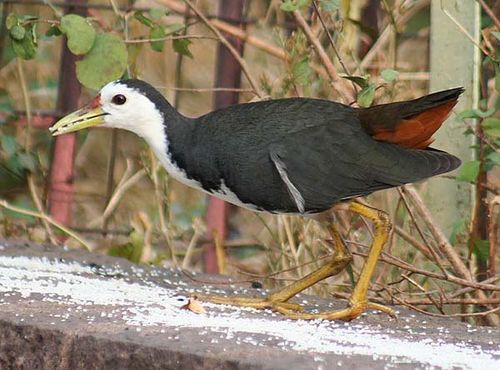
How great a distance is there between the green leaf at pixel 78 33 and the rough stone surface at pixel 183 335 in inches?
33.3

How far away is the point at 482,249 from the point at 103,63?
1429 millimetres

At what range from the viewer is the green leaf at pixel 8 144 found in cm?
572

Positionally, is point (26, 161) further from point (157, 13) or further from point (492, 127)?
point (492, 127)

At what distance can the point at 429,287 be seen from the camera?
4758 millimetres

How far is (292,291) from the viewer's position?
3.69 metres

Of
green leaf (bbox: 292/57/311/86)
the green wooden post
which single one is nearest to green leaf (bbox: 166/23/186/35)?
green leaf (bbox: 292/57/311/86)

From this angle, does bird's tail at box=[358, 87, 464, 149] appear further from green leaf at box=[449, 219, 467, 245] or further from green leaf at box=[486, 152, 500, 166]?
green leaf at box=[449, 219, 467, 245]

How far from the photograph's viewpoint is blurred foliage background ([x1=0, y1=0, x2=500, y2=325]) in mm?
4219

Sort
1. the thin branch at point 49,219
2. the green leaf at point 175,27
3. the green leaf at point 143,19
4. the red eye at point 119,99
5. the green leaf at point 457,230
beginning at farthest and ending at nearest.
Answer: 1. the thin branch at point 49,219
2. the green leaf at point 175,27
3. the green leaf at point 143,19
4. the green leaf at point 457,230
5. the red eye at point 119,99

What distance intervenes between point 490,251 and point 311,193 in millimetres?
877

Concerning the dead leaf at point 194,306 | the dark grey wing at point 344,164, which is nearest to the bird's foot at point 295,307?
the dead leaf at point 194,306

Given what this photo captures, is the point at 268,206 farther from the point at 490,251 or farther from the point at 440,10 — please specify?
the point at 440,10

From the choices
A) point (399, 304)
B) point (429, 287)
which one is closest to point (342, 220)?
point (429, 287)

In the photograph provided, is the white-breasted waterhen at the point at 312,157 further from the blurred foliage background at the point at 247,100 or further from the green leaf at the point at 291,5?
the green leaf at the point at 291,5
